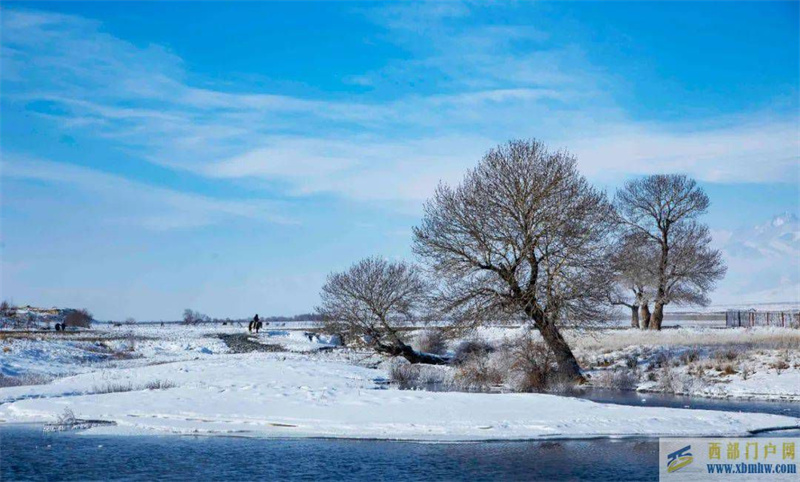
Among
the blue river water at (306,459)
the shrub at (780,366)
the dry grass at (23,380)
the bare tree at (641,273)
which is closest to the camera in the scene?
the blue river water at (306,459)

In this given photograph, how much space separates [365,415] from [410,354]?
71.1ft

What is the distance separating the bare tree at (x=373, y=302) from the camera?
138 ft

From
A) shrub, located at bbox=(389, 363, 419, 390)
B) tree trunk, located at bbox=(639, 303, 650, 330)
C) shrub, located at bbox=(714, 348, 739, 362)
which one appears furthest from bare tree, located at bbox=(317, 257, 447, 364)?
tree trunk, located at bbox=(639, 303, 650, 330)

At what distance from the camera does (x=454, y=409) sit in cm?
1936

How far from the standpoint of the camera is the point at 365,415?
18.8 metres

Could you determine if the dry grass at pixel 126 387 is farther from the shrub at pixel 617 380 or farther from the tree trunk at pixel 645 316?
the tree trunk at pixel 645 316

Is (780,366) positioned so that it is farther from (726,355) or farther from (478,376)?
(478,376)

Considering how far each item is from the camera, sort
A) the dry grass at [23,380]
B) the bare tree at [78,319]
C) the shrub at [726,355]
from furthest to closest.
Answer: the bare tree at [78,319] → the shrub at [726,355] → the dry grass at [23,380]

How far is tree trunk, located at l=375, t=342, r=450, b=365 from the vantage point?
131 ft

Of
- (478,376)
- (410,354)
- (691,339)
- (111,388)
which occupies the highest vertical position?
(691,339)

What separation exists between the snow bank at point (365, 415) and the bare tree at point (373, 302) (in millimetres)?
17669

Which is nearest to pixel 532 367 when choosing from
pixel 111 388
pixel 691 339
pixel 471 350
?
pixel 471 350

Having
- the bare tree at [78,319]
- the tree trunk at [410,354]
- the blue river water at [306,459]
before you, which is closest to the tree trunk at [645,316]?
the tree trunk at [410,354]

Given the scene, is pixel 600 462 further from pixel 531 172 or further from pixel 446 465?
pixel 531 172
